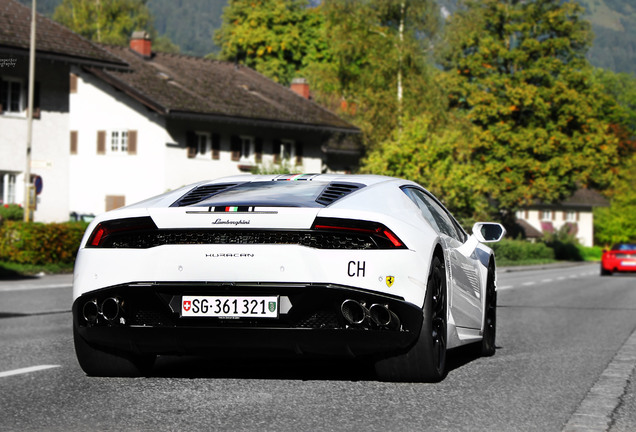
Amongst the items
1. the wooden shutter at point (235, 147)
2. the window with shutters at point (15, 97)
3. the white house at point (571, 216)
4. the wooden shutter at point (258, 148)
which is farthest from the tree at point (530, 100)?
the white house at point (571, 216)

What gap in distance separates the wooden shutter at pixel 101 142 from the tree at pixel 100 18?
125 feet

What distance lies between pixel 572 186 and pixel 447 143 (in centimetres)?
1820

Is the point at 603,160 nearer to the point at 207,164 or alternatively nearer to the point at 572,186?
the point at 572,186

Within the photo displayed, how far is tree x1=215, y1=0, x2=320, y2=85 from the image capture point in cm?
7331

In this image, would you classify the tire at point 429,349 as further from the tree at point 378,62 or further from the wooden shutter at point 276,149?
the tree at point 378,62

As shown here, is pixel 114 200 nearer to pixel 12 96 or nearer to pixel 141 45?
pixel 141 45

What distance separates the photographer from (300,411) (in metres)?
6.04

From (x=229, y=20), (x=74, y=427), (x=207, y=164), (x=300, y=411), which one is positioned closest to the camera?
(x=74, y=427)

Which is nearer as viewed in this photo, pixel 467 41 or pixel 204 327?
pixel 204 327

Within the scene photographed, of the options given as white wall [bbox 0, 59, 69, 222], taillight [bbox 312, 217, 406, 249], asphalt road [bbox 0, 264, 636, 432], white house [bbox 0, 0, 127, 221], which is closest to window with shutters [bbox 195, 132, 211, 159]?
white house [bbox 0, 0, 127, 221]

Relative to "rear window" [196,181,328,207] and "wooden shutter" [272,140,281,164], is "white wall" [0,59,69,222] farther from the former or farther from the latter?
"rear window" [196,181,328,207]

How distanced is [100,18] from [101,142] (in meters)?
41.6

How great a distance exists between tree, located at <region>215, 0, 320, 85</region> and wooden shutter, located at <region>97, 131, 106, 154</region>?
22.9 metres

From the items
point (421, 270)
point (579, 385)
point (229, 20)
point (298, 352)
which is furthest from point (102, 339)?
point (229, 20)
